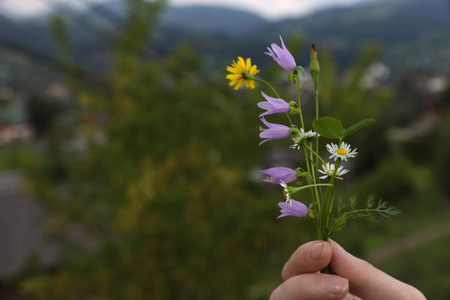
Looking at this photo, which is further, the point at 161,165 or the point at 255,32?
the point at 255,32

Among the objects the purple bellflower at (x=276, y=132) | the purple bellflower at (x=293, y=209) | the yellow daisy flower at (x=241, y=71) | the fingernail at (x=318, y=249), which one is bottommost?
the fingernail at (x=318, y=249)

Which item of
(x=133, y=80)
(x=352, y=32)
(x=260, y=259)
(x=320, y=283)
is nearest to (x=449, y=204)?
(x=260, y=259)

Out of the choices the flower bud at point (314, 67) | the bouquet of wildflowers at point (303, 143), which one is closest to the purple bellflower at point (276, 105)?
the bouquet of wildflowers at point (303, 143)

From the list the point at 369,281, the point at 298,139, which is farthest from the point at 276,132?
the point at 369,281

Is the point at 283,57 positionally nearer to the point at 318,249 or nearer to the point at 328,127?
the point at 328,127

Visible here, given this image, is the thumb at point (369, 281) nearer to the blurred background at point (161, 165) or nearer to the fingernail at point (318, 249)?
the fingernail at point (318, 249)

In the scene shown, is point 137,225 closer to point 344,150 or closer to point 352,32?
point 344,150
